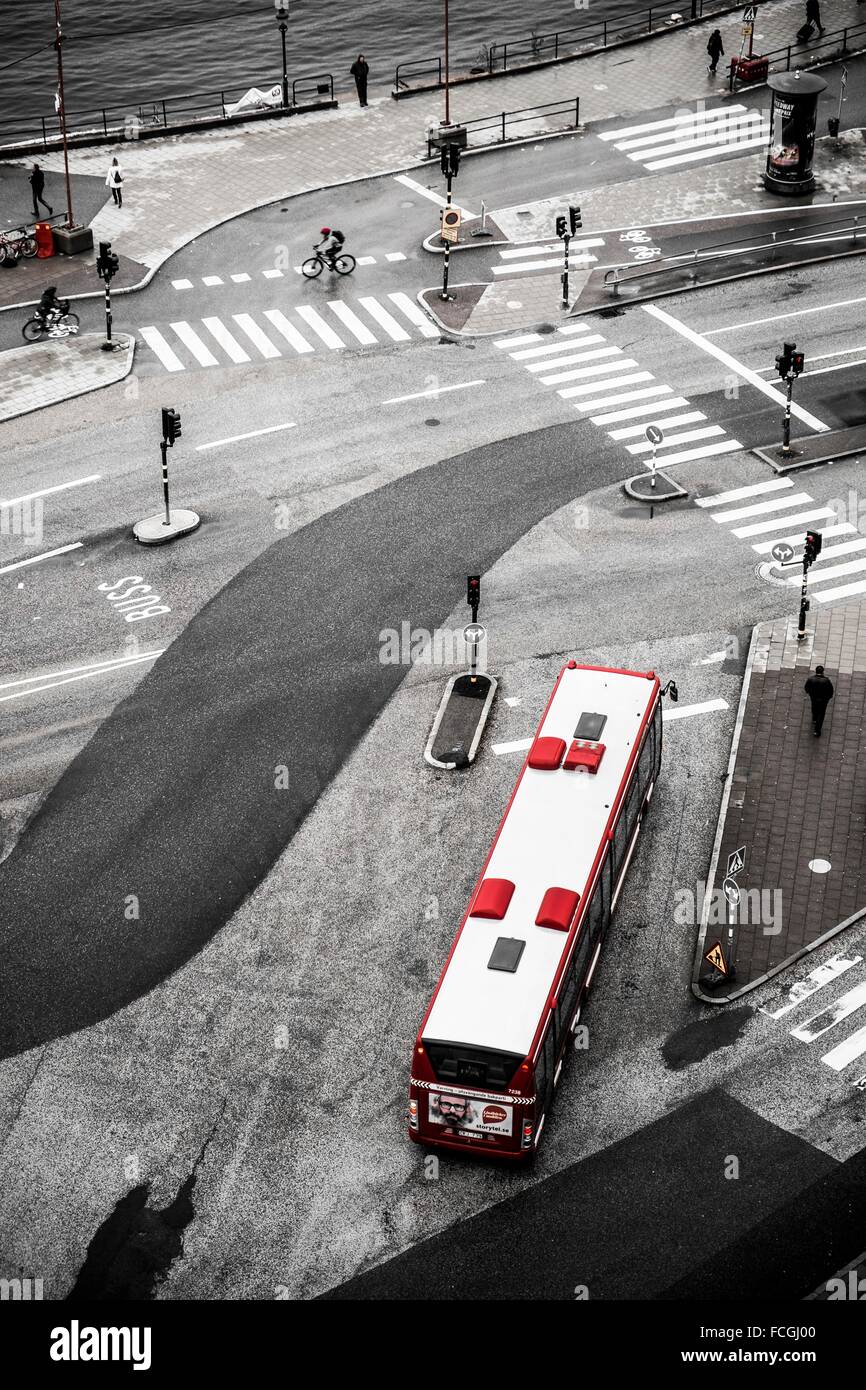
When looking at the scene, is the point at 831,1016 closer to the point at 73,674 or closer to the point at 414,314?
the point at 73,674

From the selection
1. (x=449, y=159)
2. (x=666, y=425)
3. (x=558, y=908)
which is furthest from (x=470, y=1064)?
(x=449, y=159)

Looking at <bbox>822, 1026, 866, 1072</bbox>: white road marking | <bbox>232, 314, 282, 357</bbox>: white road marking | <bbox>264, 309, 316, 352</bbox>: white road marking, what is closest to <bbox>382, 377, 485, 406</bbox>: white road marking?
<bbox>264, 309, 316, 352</bbox>: white road marking

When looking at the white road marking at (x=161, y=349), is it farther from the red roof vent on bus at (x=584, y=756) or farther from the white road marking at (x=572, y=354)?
the red roof vent on bus at (x=584, y=756)

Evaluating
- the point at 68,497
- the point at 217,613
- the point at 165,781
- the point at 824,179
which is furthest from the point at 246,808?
the point at 824,179

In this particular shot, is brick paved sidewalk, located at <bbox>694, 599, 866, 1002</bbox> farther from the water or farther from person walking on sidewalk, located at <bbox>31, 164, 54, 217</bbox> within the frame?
the water
